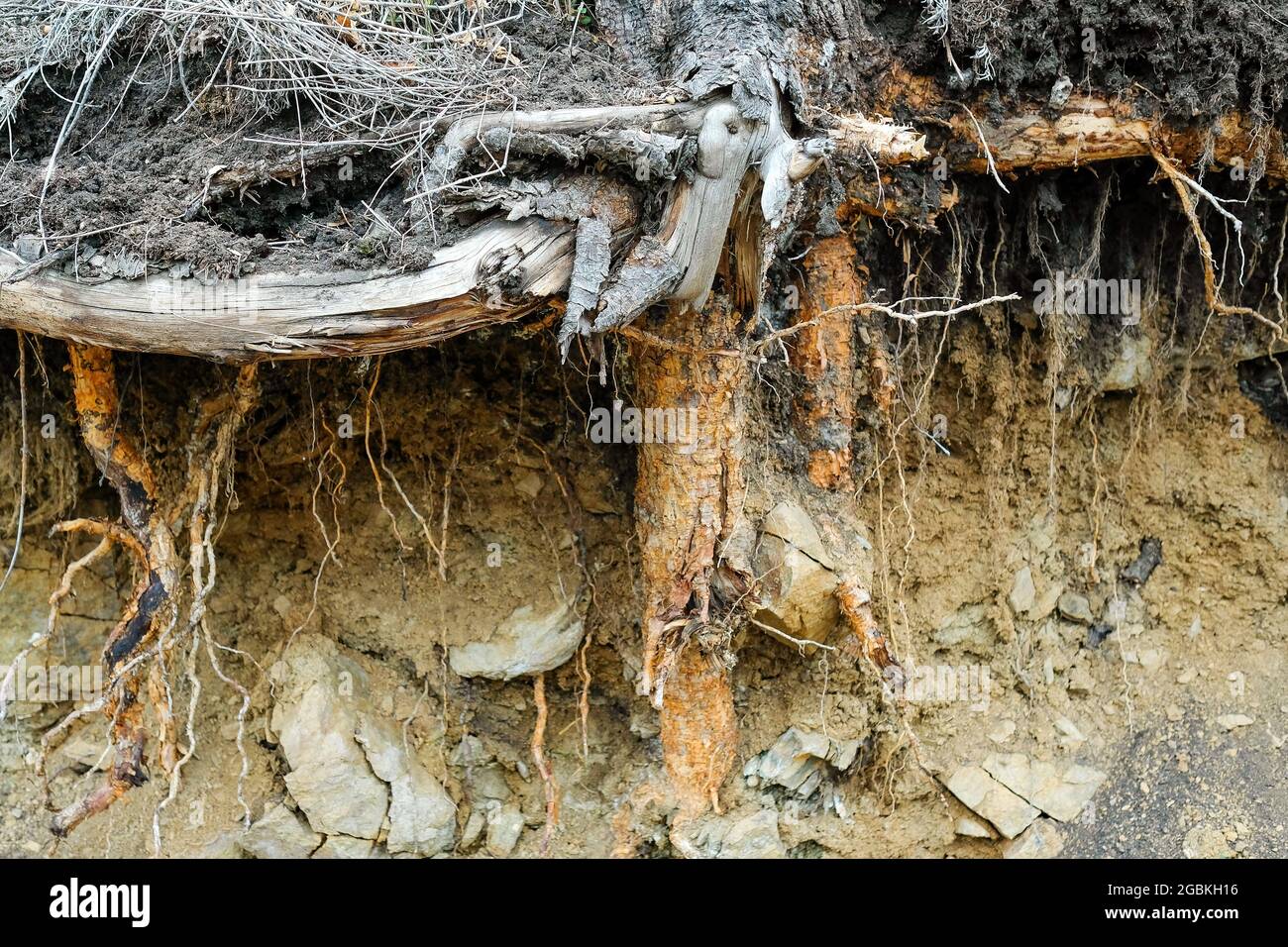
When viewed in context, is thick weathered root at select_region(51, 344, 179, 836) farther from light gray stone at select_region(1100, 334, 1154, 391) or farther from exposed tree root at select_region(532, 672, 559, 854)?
light gray stone at select_region(1100, 334, 1154, 391)

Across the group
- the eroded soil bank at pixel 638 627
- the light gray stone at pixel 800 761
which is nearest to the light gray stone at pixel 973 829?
the eroded soil bank at pixel 638 627

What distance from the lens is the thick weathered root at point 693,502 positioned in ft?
7.87

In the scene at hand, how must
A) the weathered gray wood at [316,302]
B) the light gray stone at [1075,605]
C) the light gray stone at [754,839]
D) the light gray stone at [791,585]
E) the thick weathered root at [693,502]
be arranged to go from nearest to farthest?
the weathered gray wood at [316,302] → the thick weathered root at [693,502] → the light gray stone at [791,585] → the light gray stone at [754,839] → the light gray stone at [1075,605]

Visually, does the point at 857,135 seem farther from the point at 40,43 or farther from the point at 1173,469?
the point at 40,43

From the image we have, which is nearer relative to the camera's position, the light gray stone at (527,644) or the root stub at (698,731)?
the root stub at (698,731)

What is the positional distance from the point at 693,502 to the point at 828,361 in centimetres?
51

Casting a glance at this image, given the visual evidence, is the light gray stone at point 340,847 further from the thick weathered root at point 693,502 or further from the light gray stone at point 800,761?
the light gray stone at point 800,761

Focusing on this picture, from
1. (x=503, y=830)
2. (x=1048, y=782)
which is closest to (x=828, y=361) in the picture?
(x=1048, y=782)

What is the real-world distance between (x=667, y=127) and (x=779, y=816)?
184 centimetres

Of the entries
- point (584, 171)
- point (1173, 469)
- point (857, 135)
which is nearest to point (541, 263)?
point (584, 171)

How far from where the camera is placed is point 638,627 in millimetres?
2893

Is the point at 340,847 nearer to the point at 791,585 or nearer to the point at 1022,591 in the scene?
the point at 791,585

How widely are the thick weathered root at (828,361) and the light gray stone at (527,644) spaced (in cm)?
80

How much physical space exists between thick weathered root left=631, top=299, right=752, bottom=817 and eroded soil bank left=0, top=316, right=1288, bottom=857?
150 millimetres
